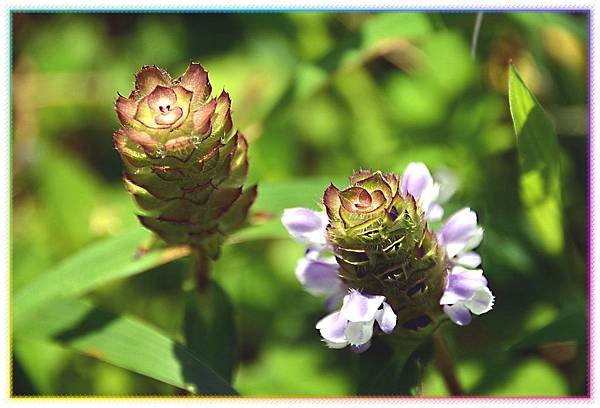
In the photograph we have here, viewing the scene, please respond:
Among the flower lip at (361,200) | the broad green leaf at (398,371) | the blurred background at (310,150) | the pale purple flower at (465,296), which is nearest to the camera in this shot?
the flower lip at (361,200)

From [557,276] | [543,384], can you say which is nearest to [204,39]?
[557,276]

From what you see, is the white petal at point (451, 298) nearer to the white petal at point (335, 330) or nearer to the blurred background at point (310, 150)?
the white petal at point (335, 330)

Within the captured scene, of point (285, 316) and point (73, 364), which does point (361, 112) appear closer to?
point (285, 316)

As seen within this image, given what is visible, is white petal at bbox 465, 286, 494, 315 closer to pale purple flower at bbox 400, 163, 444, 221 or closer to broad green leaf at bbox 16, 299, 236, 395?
pale purple flower at bbox 400, 163, 444, 221

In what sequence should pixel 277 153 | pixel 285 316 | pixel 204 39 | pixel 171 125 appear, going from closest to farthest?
pixel 171 125
pixel 285 316
pixel 277 153
pixel 204 39

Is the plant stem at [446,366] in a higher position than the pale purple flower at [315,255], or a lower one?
lower

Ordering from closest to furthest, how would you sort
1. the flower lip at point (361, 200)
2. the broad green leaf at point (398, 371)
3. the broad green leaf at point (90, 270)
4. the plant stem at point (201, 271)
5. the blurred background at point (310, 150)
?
the flower lip at point (361, 200)
the broad green leaf at point (398, 371)
the plant stem at point (201, 271)
the broad green leaf at point (90, 270)
the blurred background at point (310, 150)

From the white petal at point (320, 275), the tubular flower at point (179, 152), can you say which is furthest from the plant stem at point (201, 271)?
the white petal at point (320, 275)
